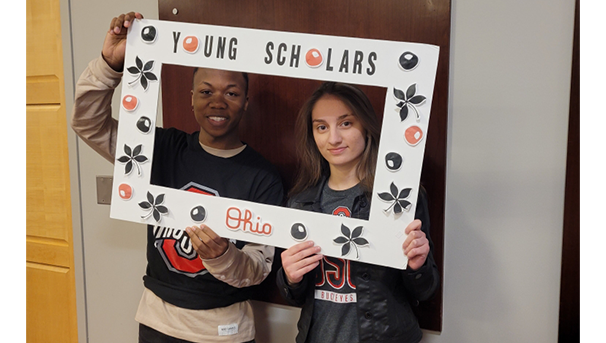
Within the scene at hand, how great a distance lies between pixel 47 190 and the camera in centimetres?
155

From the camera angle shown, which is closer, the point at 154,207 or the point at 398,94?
the point at 398,94

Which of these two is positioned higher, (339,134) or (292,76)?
(292,76)

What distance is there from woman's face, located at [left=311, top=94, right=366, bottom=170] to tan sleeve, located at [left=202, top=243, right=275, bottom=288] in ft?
0.97

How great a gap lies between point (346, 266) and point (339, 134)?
0.93 feet

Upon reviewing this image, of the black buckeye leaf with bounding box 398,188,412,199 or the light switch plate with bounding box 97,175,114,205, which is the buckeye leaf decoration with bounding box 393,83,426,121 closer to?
the black buckeye leaf with bounding box 398,188,412,199

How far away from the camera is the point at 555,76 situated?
98 cm

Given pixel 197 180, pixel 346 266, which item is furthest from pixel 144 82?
pixel 346 266

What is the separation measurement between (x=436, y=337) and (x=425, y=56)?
0.72 meters

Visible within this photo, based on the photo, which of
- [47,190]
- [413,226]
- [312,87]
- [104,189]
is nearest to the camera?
[413,226]

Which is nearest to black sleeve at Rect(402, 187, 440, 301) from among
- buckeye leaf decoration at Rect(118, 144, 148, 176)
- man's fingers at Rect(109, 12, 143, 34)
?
buckeye leaf decoration at Rect(118, 144, 148, 176)

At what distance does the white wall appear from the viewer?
0.98 m

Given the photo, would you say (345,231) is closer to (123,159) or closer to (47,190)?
(123,159)

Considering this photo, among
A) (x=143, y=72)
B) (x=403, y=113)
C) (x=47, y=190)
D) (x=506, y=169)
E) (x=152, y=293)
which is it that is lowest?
(x=152, y=293)

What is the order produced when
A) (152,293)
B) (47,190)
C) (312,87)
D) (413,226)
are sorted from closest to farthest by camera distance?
(413,226), (312,87), (152,293), (47,190)
